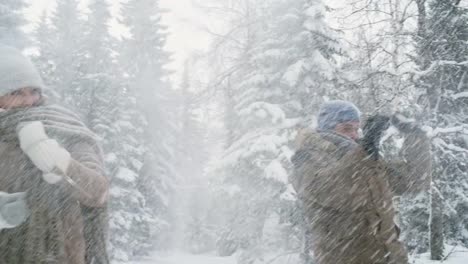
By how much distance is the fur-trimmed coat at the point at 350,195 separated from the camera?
10.3 ft

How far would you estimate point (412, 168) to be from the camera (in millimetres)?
3496

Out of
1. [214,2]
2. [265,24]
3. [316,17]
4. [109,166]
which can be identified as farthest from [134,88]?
[316,17]

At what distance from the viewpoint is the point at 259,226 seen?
16438 millimetres

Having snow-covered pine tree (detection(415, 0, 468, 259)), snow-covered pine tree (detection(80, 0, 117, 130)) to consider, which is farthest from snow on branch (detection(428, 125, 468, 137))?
snow-covered pine tree (detection(80, 0, 117, 130))

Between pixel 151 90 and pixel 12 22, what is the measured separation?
12373 millimetres

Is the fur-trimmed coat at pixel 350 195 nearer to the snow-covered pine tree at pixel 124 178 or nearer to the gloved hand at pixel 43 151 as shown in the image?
the gloved hand at pixel 43 151

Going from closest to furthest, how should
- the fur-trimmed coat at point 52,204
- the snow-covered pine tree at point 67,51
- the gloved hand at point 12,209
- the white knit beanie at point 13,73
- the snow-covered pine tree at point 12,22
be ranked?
the gloved hand at point 12,209
the fur-trimmed coat at point 52,204
the white knit beanie at point 13,73
the snow-covered pine tree at point 12,22
the snow-covered pine tree at point 67,51

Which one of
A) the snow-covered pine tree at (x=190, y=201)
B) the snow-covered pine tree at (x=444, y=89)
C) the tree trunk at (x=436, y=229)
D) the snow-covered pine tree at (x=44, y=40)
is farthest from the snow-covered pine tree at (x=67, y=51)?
the tree trunk at (x=436, y=229)

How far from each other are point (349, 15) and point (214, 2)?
8419 millimetres

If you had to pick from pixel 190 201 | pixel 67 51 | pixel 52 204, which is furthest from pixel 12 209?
pixel 190 201

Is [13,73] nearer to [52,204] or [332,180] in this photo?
[52,204]

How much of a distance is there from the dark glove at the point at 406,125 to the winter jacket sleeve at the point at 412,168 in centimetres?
3

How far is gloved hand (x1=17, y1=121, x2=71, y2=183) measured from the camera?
2.25 metres

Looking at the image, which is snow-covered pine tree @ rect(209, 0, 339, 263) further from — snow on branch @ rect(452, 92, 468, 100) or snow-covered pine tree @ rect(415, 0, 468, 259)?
snow on branch @ rect(452, 92, 468, 100)
